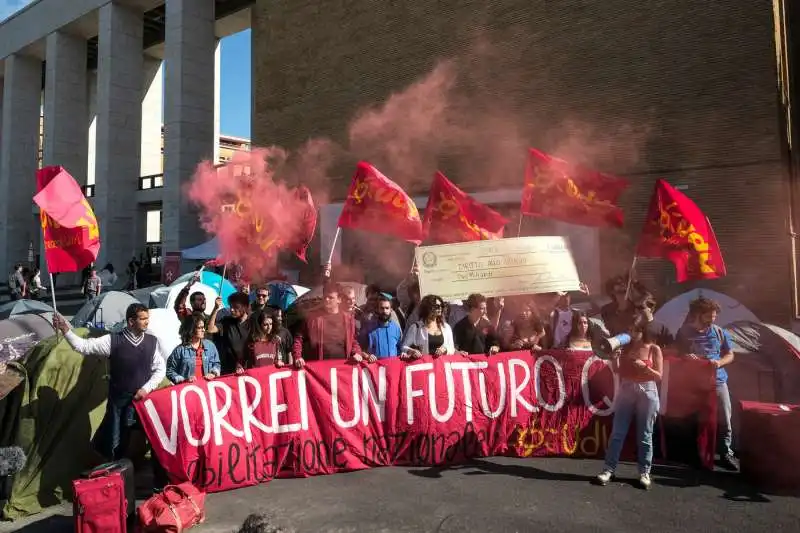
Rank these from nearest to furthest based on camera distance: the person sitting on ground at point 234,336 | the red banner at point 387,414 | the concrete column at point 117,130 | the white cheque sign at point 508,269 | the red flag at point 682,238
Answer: the red banner at point 387,414 < the person sitting on ground at point 234,336 < the white cheque sign at point 508,269 < the red flag at point 682,238 < the concrete column at point 117,130

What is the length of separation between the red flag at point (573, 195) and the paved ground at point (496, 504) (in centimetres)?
325

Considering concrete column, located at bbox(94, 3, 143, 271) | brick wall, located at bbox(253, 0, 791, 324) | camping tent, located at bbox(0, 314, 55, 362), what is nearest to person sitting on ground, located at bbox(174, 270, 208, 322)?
camping tent, located at bbox(0, 314, 55, 362)

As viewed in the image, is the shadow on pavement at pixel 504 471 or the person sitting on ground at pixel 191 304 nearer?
the shadow on pavement at pixel 504 471

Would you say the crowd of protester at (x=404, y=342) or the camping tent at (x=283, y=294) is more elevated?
the camping tent at (x=283, y=294)

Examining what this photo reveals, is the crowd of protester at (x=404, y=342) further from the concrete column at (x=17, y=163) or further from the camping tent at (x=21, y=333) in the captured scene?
the concrete column at (x=17, y=163)

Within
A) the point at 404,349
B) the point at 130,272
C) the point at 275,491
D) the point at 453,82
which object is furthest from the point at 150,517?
the point at 130,272

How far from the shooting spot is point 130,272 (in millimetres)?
23125

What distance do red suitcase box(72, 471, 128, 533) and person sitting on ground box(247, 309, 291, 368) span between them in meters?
1.79

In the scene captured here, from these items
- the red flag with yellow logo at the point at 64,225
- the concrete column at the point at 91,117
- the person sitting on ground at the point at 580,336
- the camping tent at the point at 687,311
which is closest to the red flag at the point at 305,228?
the red flag with yellow logo at the point at 64,225

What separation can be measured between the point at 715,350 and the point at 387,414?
3.09 metres

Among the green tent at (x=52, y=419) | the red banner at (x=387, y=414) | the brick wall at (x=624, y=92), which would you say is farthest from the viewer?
the brick wall at (x=624, y=92)

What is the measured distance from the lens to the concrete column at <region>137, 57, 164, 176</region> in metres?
30.5

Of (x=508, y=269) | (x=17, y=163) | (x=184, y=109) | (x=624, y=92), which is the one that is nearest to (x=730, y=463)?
(x=508, y=269)

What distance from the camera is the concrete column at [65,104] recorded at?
93.6ft
